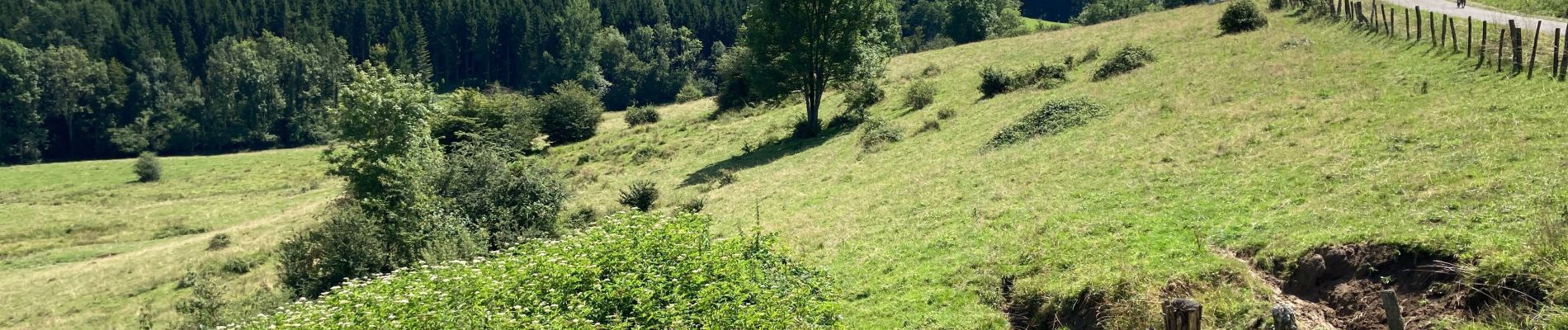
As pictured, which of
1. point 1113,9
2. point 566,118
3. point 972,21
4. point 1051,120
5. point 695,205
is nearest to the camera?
point 695,205

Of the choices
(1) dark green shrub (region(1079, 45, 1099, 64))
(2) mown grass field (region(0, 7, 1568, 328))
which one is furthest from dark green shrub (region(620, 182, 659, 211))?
(1) dark green shrub (region(1079, 45, 1099, 64))

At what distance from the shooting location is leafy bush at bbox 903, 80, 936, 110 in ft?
142

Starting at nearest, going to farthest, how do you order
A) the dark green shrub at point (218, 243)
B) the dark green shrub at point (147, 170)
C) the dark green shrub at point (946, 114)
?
1. the dark green shrub at point (946, 114)
2. the dark green shrub at point (218, 243)
3. the dark green shrub at point (147, 170)

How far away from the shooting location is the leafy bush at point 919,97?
43.4 meters

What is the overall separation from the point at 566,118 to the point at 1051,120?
4465 cm

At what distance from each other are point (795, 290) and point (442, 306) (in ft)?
18.9

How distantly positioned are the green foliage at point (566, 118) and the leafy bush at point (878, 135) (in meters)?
33.5

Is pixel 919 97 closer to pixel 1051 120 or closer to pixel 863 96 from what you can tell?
pixel 863 96

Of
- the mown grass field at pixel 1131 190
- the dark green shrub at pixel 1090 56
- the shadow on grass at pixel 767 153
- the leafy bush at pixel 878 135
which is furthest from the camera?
the dark green shrub at pixel 1090 56

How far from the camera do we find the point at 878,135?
36250 mm

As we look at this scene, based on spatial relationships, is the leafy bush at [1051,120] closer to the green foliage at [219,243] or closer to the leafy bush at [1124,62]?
the leafy bush at [1124,62]

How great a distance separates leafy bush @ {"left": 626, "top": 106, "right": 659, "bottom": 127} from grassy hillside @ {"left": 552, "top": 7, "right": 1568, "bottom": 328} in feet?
98.8

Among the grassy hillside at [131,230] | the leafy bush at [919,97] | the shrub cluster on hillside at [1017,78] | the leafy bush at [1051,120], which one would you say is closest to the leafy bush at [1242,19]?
the shrub cluster on hillside at [1017,78]

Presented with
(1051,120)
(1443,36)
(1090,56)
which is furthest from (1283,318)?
(1090,56)
